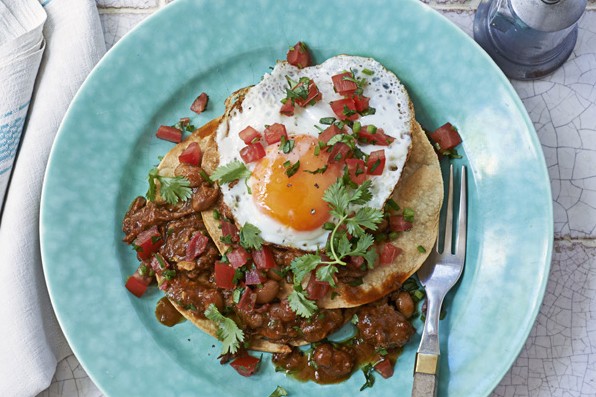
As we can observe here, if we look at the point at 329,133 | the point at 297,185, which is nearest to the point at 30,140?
the point at 297,185

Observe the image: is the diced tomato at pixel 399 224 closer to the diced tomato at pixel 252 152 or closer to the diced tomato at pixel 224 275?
the diced tomato at pixel 252 152

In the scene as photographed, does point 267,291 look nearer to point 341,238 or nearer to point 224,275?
point 224,275

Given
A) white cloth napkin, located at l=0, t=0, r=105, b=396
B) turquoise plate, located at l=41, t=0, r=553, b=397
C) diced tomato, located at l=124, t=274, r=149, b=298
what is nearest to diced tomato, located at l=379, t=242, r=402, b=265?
turquoise plate, located at l=41, t=0, r=553, b=397

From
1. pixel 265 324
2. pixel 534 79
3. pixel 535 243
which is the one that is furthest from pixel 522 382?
pixel 534 79

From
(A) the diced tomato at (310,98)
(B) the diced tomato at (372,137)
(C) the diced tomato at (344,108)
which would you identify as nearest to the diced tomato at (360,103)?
(C) the diced tomato at (344,108)

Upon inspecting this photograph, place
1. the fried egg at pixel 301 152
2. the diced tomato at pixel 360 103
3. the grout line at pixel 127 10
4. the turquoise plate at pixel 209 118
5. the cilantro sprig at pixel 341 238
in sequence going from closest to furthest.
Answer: the cilantro sprig at pixel 341 238 → the fried egg at pixel 301 152 → the turquoise plate at pixel 209 118 → the diced tomato at pixel 360 103 → the grout line at pixel 127 10

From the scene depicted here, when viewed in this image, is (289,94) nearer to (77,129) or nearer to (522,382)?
(77,129)

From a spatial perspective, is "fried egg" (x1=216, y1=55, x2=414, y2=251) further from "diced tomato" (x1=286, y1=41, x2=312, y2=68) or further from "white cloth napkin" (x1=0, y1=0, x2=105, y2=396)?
"white cloth napkin" (x1=0, y1=0, x2=105, y2=396)

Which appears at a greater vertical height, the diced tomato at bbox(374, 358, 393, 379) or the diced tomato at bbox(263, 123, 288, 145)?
the diced tomato at bbox(263, 123, 288, 145)
